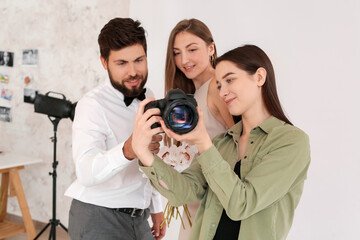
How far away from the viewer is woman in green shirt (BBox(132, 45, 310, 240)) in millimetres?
984

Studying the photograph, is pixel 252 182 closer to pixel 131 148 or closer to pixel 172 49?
pixel 131 148

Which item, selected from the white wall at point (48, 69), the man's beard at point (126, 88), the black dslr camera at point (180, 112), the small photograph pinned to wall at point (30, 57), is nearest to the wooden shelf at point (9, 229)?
the white wall at point (48, 69)

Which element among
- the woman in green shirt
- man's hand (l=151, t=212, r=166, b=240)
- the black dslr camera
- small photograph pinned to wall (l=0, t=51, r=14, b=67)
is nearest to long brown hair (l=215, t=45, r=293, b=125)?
the woman in green shirt

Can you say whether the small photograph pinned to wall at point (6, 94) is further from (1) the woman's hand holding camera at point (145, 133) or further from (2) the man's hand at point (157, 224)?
(1) the woman's hand holding camera at point (145, 133)

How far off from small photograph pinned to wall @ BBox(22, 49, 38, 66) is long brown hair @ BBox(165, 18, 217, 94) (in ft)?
6.97

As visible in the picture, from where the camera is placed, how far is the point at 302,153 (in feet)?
3.34

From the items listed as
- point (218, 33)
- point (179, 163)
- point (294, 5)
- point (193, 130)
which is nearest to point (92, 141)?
point (179, 163)

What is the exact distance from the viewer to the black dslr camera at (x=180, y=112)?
3.21 ft

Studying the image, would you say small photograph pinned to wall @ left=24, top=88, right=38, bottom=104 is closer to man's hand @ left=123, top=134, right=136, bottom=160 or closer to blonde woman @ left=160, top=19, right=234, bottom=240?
blonde woman @ left=160, top=19, right=234, bottom=240

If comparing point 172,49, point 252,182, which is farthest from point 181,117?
point 172,49

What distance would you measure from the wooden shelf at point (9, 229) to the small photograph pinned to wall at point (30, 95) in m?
1.10

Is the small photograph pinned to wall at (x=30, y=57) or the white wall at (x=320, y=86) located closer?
the white wall at (x=320, y=86)

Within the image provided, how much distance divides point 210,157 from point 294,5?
154 centimetres

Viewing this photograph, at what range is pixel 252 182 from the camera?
997 mm
